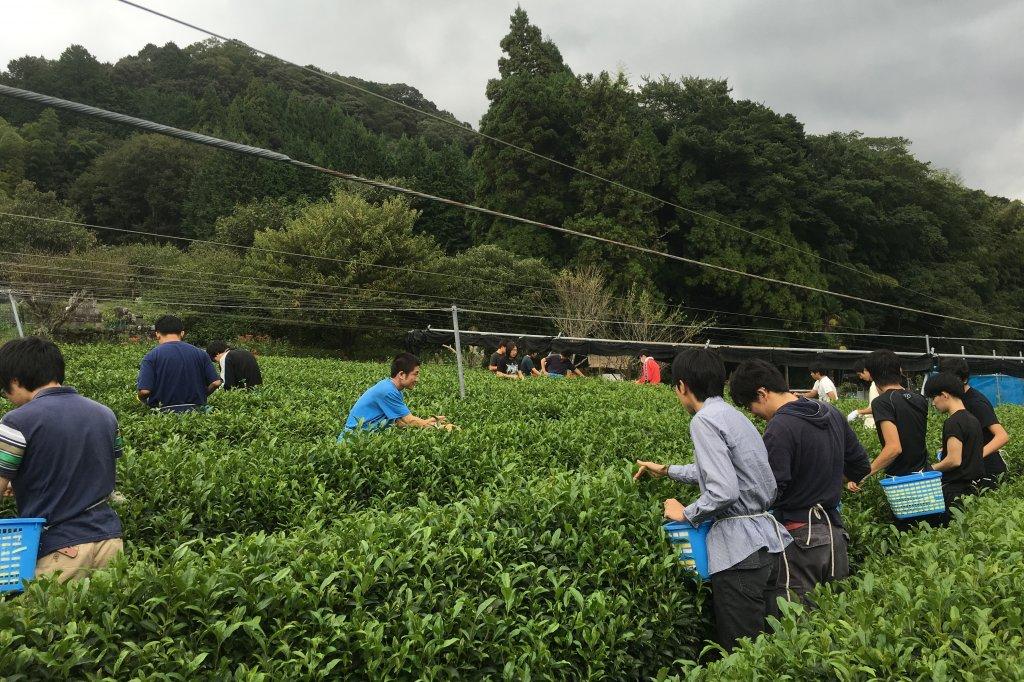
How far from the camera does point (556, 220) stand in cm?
4209

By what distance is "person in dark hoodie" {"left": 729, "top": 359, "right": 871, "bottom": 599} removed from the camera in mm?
3766

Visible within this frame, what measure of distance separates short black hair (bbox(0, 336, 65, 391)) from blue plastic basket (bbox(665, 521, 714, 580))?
3474 millimetres

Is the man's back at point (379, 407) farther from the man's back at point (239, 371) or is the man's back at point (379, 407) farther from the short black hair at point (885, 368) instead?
the short black hair at point (885, 368)

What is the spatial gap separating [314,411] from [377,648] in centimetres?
646

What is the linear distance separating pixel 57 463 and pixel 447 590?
2.10m

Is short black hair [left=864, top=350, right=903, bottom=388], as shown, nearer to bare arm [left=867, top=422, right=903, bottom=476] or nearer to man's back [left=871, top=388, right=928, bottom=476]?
man's back [left=871, top=388, right=928, bottom=476]

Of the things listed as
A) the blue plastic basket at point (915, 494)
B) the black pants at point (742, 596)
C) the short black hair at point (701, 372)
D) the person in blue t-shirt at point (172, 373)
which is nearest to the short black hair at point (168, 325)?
the person in blue t-shirt at point (172, 373)

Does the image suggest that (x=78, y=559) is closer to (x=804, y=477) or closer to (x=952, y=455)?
(x=804, y=477)

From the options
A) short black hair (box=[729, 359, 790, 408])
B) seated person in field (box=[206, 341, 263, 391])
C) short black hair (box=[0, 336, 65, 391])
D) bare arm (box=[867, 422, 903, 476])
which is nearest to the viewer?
short black hair (box=[0, 336, 65, 391])

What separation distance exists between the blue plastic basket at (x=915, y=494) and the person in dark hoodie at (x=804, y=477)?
1.33 meters

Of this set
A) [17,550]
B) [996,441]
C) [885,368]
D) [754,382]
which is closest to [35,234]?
[17,550]

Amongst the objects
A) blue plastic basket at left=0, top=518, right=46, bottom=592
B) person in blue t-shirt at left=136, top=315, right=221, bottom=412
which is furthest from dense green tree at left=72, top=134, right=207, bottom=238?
blue plastic basket at left=0, top=518, right=46, bottom=592

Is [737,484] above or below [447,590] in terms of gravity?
above

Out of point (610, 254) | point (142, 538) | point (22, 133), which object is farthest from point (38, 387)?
point (22, 133)
